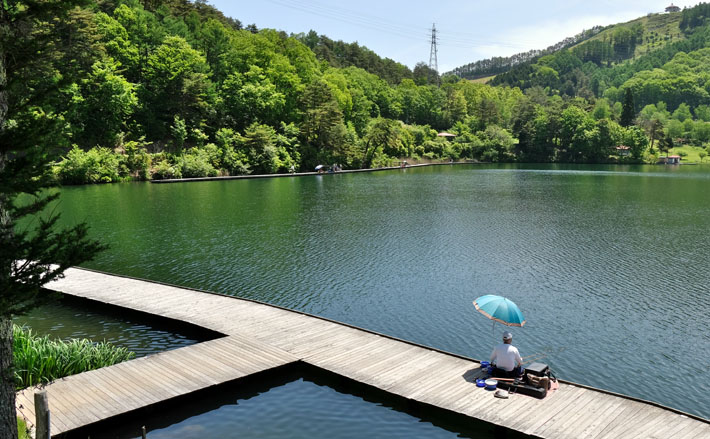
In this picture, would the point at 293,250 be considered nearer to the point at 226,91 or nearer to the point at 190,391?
the point at 190,391

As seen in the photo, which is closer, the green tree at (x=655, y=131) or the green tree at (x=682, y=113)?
the green tree at (x=655, y=131)

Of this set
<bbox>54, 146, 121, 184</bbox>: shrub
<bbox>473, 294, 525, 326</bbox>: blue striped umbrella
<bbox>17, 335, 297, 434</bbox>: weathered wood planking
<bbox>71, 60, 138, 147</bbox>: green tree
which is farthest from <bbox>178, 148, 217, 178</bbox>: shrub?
<bbox>473, 294, 525, 326</bbox>: blue striped umbrella

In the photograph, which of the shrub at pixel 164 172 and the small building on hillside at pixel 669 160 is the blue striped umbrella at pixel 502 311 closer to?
the shrub at pixel 164 172

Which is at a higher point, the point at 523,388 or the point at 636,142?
the point at 636,142

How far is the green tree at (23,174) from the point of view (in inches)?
285

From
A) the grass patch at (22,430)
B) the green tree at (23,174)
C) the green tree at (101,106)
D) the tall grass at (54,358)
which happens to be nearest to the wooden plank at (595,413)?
the green tree at (23,174)

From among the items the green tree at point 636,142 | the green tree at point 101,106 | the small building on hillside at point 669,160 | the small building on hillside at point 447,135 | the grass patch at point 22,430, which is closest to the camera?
the grass patch at point 22,430

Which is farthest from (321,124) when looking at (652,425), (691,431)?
(691,431)

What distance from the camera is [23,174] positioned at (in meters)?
7.18

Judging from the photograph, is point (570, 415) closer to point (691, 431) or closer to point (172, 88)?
point (691, 431)

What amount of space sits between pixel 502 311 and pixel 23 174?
423 inches

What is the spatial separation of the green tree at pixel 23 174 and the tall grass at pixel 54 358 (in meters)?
5.46

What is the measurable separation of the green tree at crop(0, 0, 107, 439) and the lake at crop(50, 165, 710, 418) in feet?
37.9

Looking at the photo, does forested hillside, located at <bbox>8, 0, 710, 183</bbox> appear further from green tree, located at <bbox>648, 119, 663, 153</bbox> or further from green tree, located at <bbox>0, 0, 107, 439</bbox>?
green tree, located at <bbox>0, 0, 107, 439</bbox>
